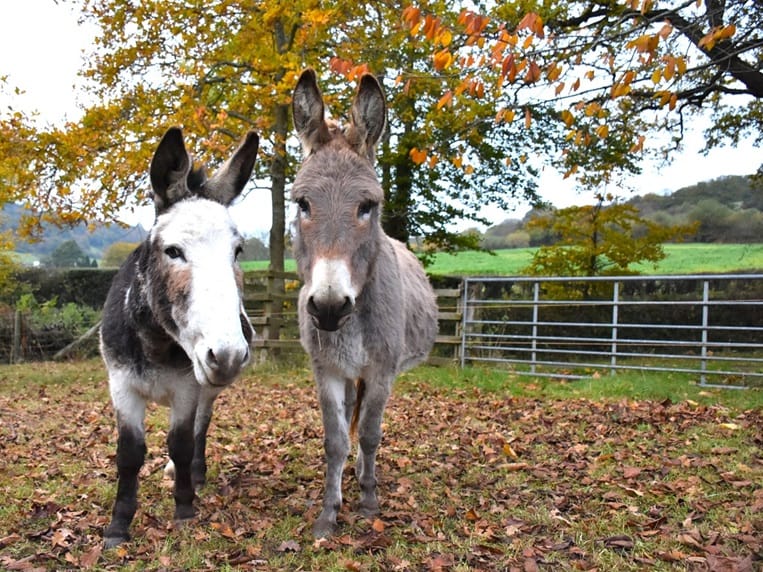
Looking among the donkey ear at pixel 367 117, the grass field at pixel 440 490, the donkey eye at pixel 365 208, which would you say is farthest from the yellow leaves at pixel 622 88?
the grass field at pixel 440 490

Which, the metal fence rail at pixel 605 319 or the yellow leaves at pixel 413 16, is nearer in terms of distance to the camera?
the yellow leaves at pixel 413 16

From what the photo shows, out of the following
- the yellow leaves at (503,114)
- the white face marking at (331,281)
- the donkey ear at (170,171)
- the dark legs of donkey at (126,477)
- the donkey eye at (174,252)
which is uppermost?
the yellow leaves at (503,114)

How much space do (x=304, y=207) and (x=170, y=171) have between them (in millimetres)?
789

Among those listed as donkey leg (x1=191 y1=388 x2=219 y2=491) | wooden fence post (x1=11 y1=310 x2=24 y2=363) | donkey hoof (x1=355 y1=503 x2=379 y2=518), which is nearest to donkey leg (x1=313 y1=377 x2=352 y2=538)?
donkey hoof (x1=355 y1=503 x2=379 y2=518)

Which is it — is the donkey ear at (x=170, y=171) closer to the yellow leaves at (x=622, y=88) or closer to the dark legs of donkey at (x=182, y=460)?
the dark legs of donkey at (x=182, y=460)

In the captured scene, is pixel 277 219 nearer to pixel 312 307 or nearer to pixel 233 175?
pixel 233 175

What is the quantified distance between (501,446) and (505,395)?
3.40m

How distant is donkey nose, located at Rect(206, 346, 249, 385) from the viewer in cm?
285

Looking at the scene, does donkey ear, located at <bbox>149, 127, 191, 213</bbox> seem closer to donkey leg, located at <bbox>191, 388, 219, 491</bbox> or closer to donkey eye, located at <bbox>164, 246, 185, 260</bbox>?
donkey eye, located at <bbox>164, 246, 185, 260</bbox>

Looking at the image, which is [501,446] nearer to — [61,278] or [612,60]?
[612,60]

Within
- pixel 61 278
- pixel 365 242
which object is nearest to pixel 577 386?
pixel 365 242

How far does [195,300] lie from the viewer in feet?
9.98

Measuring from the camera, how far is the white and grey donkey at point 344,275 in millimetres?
3354

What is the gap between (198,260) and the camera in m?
3.16
